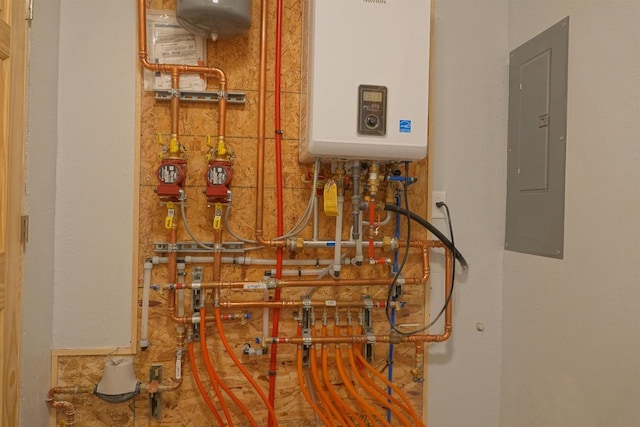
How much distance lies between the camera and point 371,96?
4.38 ft

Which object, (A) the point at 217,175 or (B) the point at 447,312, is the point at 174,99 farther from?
(B) the point at 447,312

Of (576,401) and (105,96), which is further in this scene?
(105,96)

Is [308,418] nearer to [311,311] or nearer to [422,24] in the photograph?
[311,311]

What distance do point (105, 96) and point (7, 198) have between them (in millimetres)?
549

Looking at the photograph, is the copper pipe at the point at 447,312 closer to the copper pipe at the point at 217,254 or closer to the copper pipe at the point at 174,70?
the copper pipe at the point at 217,254

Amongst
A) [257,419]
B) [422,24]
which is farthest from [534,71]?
[257,419]

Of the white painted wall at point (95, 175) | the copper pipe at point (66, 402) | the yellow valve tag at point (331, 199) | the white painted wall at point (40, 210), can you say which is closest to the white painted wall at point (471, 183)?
the yellow valve tag at point (331, 199)

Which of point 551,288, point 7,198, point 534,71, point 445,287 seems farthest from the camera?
point 445,287

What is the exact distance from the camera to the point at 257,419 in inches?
62.7

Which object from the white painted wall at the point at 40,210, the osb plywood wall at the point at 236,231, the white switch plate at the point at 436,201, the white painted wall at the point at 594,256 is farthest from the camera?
the white switch plate at the point at 436,201

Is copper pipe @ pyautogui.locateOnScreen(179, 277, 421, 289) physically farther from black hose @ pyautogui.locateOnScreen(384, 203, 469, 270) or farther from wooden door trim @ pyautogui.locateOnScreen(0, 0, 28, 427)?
wooden door trim @ pyautogui.locateOnScreen(0, 0, 28, 427)

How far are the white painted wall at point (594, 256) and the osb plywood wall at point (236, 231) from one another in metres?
0.53

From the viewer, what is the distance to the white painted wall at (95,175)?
1.51 m

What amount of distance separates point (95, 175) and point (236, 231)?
Answer: 60cm
